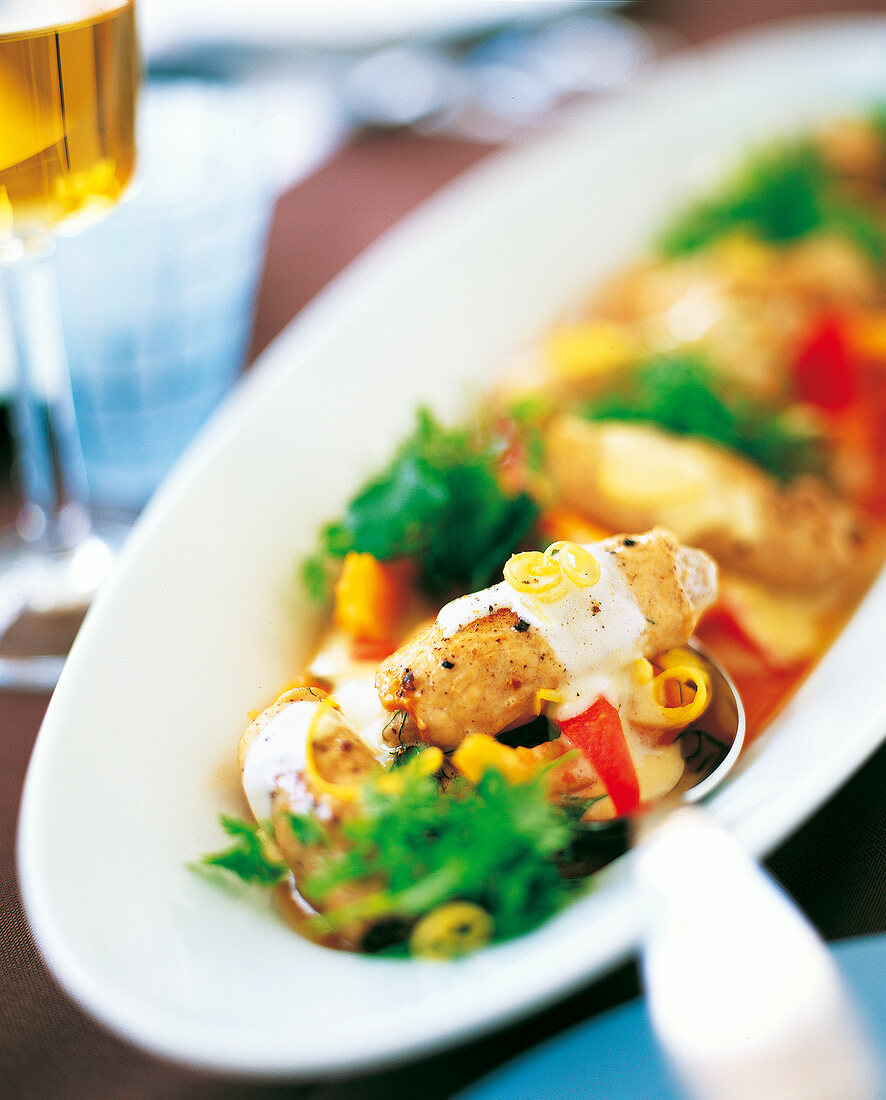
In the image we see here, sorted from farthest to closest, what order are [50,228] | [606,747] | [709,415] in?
[709,415] < [50,228] < [606,747]

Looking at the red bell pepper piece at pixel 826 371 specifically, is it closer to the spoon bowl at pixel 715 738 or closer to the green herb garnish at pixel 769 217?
the green herb garnish at pixel 769 217

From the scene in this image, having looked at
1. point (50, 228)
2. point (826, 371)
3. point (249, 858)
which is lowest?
point (826, 371)

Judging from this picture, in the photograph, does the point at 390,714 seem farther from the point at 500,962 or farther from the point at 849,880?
the point at 849,880

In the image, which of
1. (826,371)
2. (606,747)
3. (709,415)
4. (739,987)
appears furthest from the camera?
(826,371)

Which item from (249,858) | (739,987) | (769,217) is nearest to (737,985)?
(739,987)

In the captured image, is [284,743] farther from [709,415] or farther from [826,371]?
[826,371]
